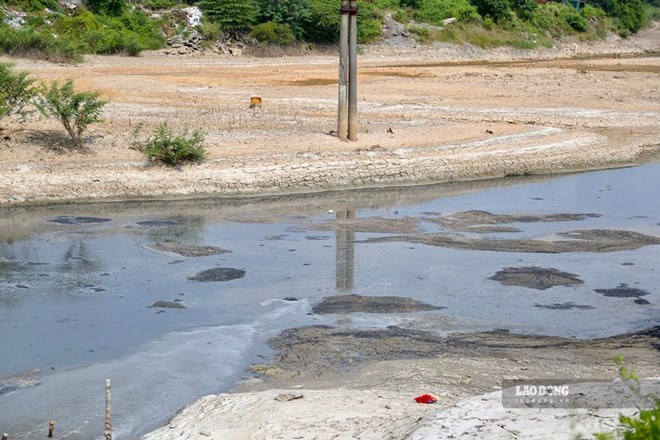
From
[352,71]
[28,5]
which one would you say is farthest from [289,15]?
[352,71]

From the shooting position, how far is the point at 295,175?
23.0 m

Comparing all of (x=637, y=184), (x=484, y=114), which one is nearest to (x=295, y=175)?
(x=637, y=184)

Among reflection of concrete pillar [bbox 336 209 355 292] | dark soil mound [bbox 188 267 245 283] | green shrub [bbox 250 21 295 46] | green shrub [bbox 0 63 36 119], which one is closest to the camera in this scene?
reflection of concrete pillar [bbox 336 209 355 292]

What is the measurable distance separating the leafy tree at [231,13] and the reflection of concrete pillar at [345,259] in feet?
102

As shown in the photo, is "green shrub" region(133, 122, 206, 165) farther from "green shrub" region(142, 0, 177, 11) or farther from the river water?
"green shrub" region(142, 0, 177, 11)

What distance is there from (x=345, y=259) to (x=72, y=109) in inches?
351

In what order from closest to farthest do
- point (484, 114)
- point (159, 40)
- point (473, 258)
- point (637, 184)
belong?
1. point (473, 258)
2. point (637, 184)
3. point (484, 114)
4. point (159, 40)

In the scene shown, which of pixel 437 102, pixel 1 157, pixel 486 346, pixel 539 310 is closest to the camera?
pixel 486 346

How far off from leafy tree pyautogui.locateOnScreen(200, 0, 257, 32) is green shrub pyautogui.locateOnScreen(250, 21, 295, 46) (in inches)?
26.3

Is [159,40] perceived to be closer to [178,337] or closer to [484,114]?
[484,114]

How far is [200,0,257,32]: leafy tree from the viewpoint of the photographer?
4962 centimetres

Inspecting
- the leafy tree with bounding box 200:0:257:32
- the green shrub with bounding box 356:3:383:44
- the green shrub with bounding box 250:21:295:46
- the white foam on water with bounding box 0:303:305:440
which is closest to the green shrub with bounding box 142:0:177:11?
the leafy tree with bounding box 200:0:257:32

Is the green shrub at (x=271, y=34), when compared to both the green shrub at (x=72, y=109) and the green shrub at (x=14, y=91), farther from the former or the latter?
the green shrub at (x=72, y=109)

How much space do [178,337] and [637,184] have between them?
15.1 m
